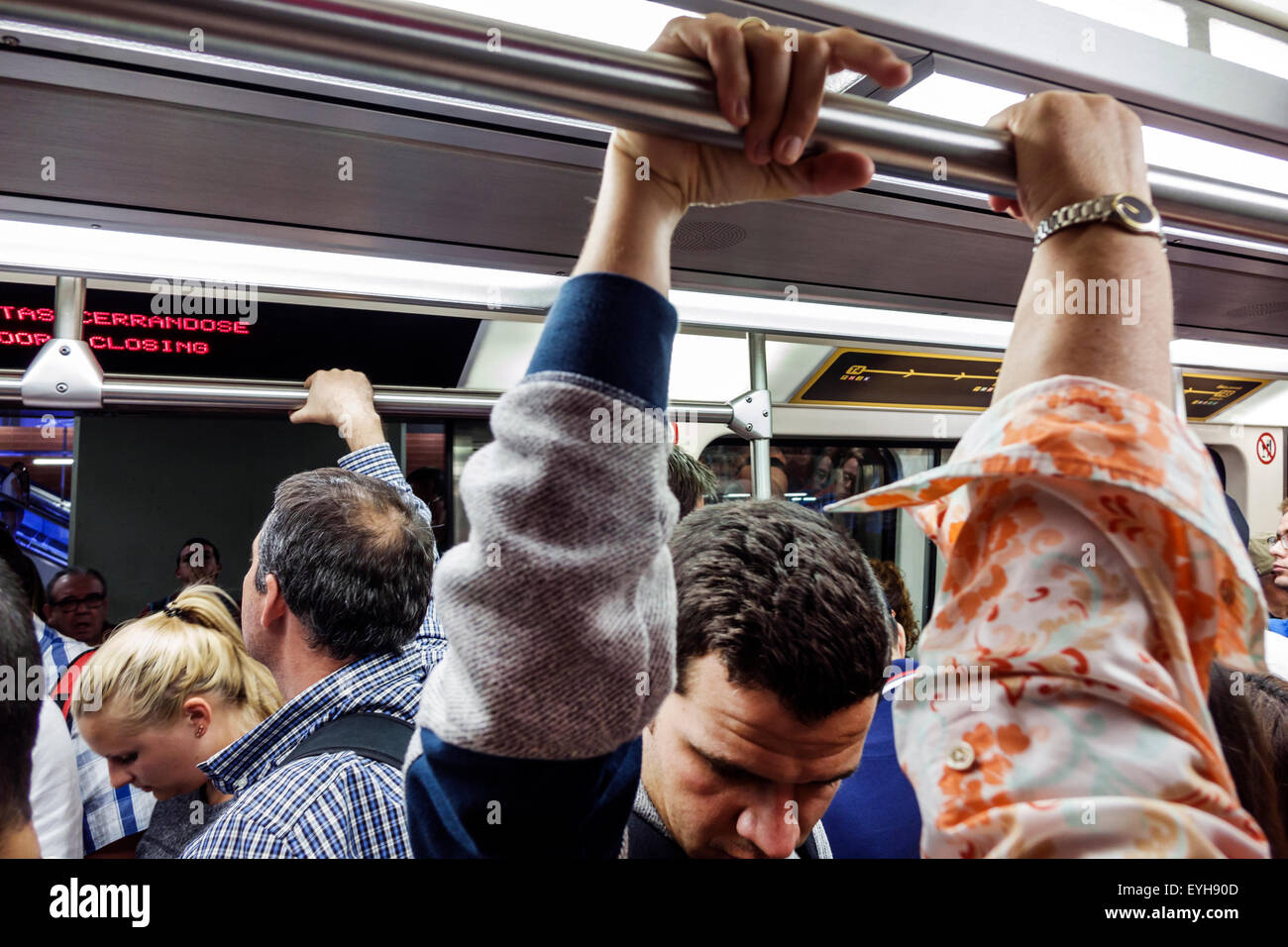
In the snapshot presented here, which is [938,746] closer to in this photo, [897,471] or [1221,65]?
[1221,65]

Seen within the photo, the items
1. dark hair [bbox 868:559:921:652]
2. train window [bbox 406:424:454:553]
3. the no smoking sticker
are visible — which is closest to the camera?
dark hair [bbox 868:559:921:652]

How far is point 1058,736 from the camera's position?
0.65 m

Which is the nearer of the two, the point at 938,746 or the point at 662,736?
the point at 938,746

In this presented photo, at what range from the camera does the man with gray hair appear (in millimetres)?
1338

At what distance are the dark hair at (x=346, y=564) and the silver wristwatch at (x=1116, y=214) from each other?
4.90 ft

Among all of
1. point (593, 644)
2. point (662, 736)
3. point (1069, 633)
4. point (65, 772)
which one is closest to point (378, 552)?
point (662, 736)

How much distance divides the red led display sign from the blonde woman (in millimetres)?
1028

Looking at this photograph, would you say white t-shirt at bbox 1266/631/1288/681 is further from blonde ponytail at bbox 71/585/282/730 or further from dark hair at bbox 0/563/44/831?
blonde ponytail at bbox 71/585/282/730

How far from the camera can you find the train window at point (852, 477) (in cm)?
473

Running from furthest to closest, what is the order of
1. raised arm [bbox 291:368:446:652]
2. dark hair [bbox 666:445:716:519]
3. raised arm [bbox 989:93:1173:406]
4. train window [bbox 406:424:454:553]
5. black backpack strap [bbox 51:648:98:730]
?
train window [bbox 406:424:454:553]
black backpack strap [bbox 51:648:98:730]
dark hair [bbox 666:445:716:519]
raised arm [bbox 291:368:446:652]
raised arm [bbox 989:93:1173:406]

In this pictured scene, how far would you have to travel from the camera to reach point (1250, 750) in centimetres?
136

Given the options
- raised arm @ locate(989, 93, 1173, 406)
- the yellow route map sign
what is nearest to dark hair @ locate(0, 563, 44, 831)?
raised arm @ locate(989, 93, 1173, 406)

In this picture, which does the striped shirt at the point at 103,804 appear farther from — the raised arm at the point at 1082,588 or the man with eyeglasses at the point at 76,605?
the raised arm at the point at 1082,588

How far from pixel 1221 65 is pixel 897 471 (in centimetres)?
384
